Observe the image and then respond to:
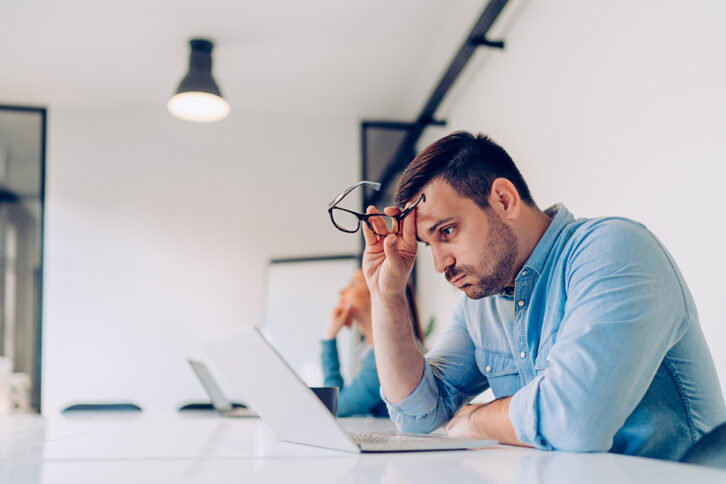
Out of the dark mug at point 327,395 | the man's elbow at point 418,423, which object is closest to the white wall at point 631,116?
the man's elbow at point 418,423

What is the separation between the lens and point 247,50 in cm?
419

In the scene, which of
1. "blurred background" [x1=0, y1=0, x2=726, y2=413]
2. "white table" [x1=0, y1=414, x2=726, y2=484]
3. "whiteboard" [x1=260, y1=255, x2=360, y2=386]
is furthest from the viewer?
"whiteboard" [x1=260, y1=255, x2=360, y2=386]

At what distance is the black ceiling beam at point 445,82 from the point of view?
10.2 feet

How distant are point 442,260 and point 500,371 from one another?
1.03ft

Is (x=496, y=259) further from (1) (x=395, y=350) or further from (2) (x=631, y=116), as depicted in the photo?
(2) (x=631, y=116)

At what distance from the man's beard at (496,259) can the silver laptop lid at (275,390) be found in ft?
1.82

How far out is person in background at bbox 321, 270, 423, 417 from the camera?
101 inches

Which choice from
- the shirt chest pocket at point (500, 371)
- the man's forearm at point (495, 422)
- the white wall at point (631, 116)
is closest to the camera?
the man's forearm at point (495, 422)

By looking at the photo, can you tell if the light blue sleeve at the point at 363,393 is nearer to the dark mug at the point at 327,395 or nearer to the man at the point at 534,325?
the man at the point at 534,325

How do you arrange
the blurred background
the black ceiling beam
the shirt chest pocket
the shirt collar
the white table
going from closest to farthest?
the white table < the shirt collar < the shirt chest pocket < the black ceiling beam < the blurred background

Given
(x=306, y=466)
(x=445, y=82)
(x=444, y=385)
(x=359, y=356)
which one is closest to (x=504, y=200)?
(x=444, y=385)

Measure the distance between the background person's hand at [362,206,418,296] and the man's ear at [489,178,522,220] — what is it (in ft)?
0.62

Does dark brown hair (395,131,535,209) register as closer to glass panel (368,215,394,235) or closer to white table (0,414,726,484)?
glass panel (368,215,394,235)

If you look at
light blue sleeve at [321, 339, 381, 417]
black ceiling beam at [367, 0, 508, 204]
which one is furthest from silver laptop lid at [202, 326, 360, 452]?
black ceiling beam at [367, 0, 508, 204]
